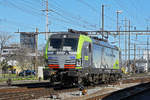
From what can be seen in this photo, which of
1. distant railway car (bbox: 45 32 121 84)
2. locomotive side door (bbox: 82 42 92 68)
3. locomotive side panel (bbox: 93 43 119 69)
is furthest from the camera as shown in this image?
locomotive side panel (bbox: 93 43 119 69)

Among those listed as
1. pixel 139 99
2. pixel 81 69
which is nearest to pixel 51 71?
pixel 81 69

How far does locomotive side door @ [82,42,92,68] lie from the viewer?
19.7m

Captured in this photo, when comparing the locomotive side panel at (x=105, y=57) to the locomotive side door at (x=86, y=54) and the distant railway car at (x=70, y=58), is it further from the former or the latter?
the locomotive side door at (x=86, y=54)

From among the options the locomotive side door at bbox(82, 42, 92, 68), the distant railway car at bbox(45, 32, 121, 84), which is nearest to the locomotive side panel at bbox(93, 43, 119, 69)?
the distant railway car at bbox(45, 32, 121, 84)

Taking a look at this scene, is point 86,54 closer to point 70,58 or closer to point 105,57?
point 70,58

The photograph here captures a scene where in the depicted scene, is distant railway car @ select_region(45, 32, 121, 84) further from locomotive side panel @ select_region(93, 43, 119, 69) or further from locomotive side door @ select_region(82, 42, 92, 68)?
locomotive side panel @ select_region(93, 43, 119, 69)

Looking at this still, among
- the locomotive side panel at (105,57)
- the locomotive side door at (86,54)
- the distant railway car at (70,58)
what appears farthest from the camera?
the locomotive side panel at (105,57)

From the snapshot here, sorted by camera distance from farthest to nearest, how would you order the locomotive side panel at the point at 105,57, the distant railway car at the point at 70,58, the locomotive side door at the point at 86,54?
the locomotive side panel at the point at 105,57
the locomotive side door at the point at 86,54
the distant railway car at the point at 70,58

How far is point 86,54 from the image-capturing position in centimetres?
2022

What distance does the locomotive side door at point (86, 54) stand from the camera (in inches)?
777

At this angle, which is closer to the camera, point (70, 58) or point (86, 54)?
point (70, 58)

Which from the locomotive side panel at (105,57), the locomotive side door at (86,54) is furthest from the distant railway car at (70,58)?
the locomotive side panel at (105,57)

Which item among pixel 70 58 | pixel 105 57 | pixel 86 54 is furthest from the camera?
pixel 105 57

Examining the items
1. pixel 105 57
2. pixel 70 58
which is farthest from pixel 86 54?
pixel 105 57
